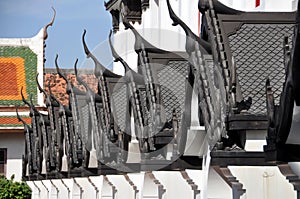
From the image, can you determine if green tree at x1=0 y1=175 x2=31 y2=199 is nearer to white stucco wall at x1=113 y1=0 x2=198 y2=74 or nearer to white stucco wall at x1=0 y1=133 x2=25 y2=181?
white stucco wall at x1=113 y1=0 x2=198 y2=74

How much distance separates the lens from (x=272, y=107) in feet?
33.1

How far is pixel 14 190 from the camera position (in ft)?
116

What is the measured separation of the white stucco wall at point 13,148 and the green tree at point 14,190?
6295 millimetres

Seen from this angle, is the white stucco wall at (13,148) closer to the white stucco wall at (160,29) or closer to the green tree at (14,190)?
the green tree at (14,190)

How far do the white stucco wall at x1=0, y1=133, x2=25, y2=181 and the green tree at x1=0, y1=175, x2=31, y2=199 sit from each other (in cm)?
630

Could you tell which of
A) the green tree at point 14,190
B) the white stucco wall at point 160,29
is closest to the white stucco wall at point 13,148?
the green tree at point 14,190

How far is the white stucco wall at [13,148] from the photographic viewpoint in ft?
144

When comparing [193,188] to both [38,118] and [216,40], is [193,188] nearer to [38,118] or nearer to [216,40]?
[216,40]

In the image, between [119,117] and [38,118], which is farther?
[38,118]

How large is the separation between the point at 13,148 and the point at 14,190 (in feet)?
28.1

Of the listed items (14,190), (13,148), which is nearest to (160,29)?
(14,190)

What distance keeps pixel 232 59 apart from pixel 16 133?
32.1 metres

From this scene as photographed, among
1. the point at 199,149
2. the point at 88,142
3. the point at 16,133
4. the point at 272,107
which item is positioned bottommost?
the point at 16,133

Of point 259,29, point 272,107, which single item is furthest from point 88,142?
point 272,107
